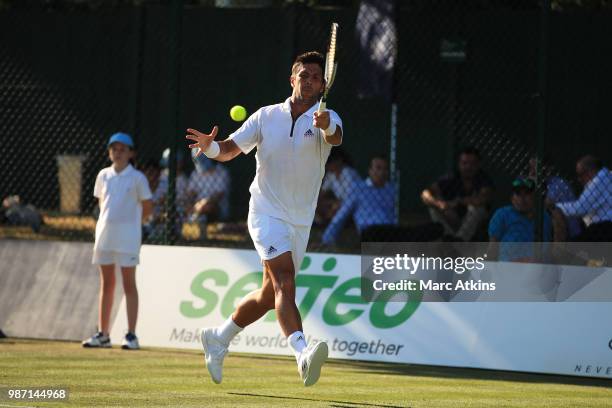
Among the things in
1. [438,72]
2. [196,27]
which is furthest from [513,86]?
[196,27]

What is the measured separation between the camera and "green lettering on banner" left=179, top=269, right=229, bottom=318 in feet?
39.5

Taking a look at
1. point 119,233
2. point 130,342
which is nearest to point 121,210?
point 119,233

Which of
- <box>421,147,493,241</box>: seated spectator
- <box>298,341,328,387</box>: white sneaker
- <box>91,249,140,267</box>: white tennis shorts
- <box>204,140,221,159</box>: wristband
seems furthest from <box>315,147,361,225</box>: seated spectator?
<box>298,341,328,387</box>: white sneaker

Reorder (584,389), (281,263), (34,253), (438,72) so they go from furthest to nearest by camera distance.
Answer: (438,72), (34,253), (584,389), (281,263)

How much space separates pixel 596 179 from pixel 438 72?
6.12 meters

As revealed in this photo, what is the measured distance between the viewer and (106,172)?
1213 centimetres

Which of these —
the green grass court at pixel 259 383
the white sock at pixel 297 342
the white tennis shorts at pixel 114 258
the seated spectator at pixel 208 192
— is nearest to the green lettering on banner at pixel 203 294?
the green grass court at pixel 259 383

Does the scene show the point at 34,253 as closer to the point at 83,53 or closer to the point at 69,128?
the point at 69,128

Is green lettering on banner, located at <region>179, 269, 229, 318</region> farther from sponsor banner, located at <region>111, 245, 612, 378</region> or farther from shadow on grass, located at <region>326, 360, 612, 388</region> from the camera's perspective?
shadow on grass, located at <region>326, 360, 612, 388</region>

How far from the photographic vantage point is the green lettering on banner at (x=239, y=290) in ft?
39.2

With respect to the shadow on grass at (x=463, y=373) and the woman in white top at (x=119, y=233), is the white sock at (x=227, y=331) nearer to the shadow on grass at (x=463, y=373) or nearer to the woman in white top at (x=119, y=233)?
the shadow on grass at (x=463, y=373)

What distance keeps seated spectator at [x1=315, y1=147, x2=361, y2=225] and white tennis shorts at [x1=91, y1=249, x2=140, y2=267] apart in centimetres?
356

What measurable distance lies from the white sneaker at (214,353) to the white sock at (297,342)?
82 cm

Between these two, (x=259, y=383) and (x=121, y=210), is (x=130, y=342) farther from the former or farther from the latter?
(x=259, y=383)
